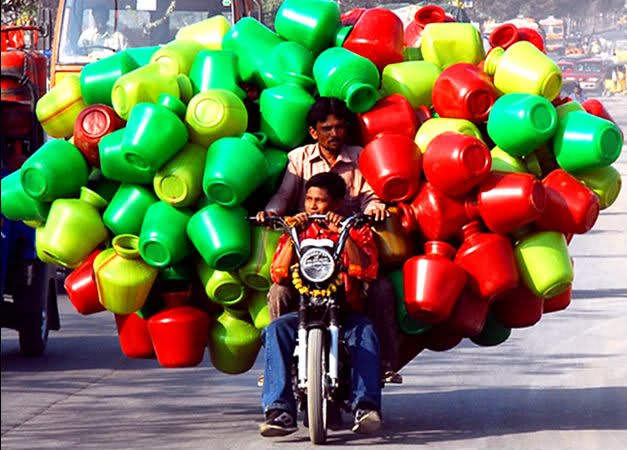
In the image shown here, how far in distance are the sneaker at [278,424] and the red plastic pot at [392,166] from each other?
118 centimetres

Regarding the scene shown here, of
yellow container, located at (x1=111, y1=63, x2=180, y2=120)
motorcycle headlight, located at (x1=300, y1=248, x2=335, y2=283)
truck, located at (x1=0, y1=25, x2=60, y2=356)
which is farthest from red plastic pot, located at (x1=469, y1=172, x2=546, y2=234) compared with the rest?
truck, located at (x1=0, y1=25, x2=60, y2=356)

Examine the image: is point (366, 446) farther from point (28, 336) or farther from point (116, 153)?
point (28, 336)

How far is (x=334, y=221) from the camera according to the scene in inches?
326

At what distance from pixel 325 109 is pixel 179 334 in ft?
4.44

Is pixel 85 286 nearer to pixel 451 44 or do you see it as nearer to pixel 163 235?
pixel 163 235

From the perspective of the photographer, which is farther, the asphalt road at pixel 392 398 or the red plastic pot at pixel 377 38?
the red plastic pot at pixel 377 38

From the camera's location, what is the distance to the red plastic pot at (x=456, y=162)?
26.6 ft

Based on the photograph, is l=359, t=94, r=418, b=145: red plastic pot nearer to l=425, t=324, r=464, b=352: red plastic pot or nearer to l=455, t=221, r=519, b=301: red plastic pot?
l=455, t=221, r=519, b=301: red plastic pot

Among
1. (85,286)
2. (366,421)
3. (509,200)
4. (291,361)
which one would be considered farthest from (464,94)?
(85,286)

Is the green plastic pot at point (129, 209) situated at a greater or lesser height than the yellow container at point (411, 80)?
lesser

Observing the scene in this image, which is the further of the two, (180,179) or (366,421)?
(180,179)

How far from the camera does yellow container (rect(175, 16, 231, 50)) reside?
30.2 feet

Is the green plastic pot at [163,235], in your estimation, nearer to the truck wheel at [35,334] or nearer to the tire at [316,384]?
the tire at [316,384]

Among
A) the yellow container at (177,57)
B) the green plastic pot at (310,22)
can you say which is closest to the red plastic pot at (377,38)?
the green plastic pot at (310,22)
